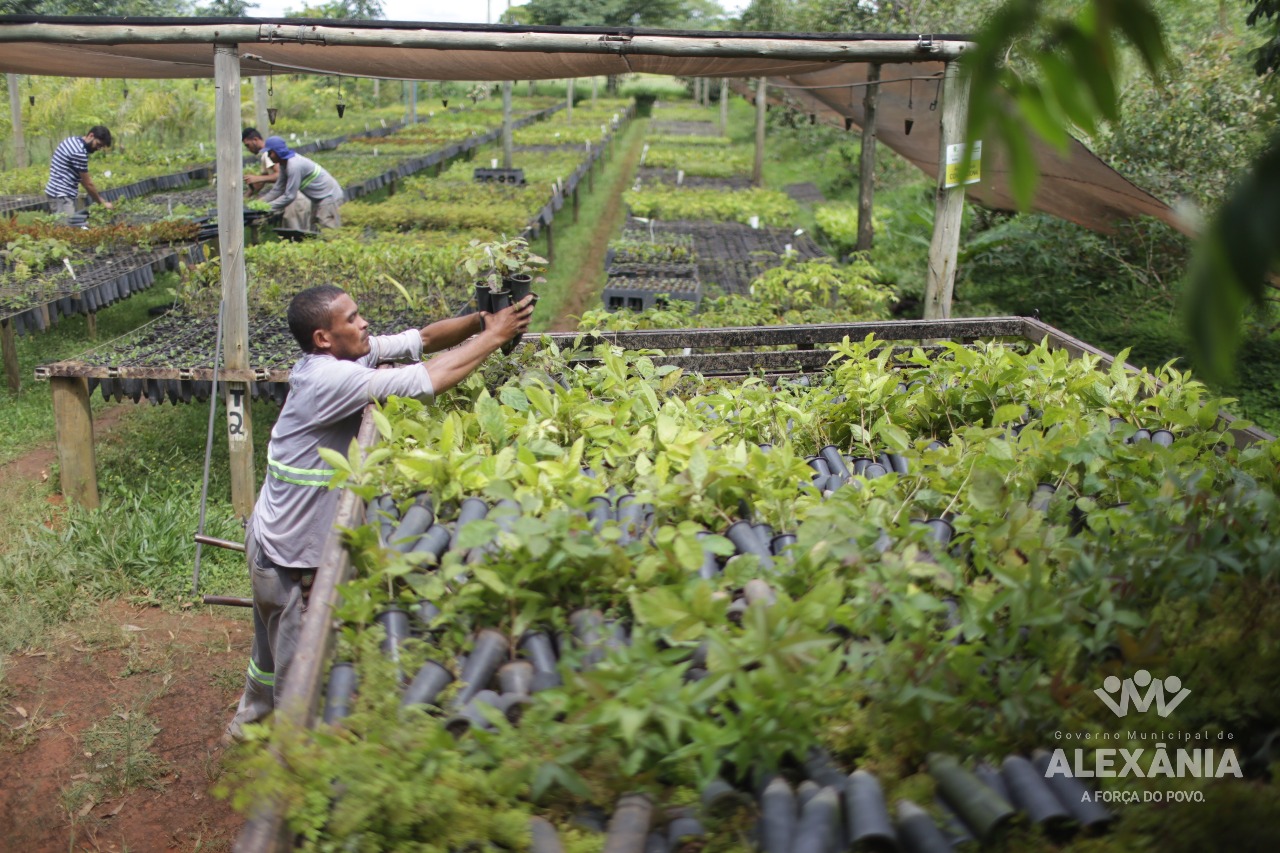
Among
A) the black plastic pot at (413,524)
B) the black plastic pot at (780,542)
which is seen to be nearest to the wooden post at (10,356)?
the black plastic pot at (413,524)

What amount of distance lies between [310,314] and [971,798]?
2.73 m

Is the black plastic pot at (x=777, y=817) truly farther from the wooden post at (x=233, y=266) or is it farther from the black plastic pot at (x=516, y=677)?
the wooden post at (x=233, y=266)

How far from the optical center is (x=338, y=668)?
7.48 ft

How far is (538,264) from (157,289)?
8823 mm

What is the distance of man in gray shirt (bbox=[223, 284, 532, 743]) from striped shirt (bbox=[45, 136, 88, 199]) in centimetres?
915

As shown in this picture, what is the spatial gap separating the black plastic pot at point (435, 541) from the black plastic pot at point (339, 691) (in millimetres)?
374

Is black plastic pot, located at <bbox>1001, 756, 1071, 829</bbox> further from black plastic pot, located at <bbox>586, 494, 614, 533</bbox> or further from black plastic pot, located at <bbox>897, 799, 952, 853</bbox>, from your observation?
black plastic pot, located at <bbox>586, 494, 614, 533</bbox>

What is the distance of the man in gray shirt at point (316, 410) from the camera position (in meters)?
3.54

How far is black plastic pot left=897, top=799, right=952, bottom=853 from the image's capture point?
5.81ft

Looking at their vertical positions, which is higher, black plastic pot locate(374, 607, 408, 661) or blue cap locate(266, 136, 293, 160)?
blue cap locate(266, 136, 293, 160)

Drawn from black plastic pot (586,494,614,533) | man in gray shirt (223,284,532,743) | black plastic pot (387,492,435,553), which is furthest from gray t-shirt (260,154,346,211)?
black plastic pot (586,494,614,533)

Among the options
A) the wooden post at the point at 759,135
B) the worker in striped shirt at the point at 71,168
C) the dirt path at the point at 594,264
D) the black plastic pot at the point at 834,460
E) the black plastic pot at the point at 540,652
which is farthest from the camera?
the wooden post at the point at 759,135

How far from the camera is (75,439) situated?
6.24m

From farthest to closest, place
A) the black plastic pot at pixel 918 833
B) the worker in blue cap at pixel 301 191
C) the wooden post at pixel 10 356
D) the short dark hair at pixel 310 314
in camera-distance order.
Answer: the worker in blue cap at pixel 301 191 → the wooden post at pixel 10 356 → the short dark hair at pixel 310 314 → the black plastic pot at pixel 918 833
